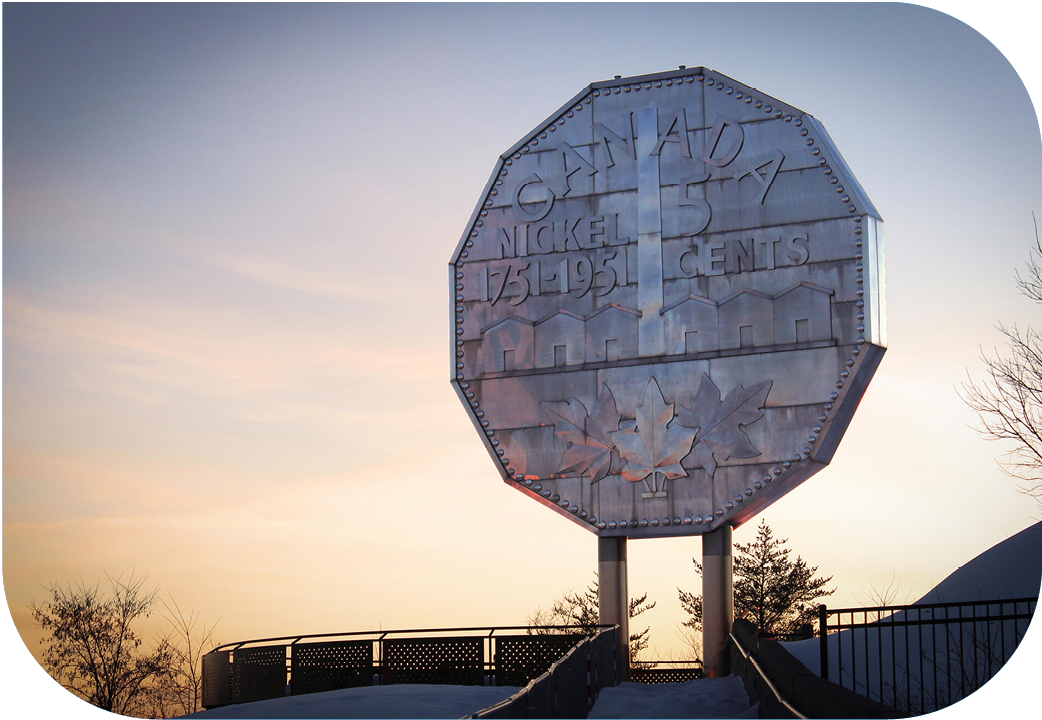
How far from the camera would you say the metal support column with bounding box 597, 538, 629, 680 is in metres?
19.2

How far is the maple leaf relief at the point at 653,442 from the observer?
61.7 feet

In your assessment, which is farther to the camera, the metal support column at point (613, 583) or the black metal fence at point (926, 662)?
the metal support column at point (613, 583)

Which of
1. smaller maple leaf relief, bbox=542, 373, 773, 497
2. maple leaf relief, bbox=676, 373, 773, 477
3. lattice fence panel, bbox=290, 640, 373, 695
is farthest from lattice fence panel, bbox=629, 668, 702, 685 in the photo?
lattice fence panel, bbox=290, 640, 373, 695

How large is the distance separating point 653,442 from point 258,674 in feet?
23.9

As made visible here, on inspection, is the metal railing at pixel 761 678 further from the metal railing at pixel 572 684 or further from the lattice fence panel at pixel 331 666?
the lattice fence panel at pixel 331 666

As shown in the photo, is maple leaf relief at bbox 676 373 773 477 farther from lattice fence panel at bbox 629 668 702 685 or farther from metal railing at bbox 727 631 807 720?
lattice fence panel at bbox 629 668 702 685

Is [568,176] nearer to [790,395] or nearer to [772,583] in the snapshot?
[790,395]

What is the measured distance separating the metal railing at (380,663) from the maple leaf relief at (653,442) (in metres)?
2.43

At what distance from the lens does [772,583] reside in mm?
42500

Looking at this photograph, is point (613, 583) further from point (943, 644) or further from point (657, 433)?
point (943, 644)

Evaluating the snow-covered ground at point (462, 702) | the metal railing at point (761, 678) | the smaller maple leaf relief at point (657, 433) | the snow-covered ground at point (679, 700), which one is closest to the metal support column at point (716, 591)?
the metal railing at point (761, 678)

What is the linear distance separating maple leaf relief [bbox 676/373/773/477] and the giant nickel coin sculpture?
0.08 ft

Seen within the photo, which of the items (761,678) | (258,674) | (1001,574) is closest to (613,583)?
(258,674)

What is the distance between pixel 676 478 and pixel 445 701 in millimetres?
5063
